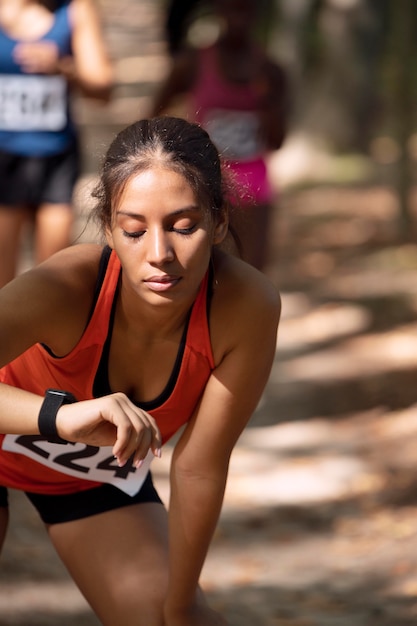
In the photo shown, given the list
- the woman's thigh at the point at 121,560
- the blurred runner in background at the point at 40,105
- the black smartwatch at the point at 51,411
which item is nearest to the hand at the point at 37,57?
the blurred runner in background at the point at 40,105

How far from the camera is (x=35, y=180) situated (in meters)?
5.45

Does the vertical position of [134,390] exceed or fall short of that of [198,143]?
it falls short

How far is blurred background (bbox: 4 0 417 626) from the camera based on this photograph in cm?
452

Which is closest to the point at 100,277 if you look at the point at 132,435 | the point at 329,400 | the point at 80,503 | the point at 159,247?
the point at 159,247

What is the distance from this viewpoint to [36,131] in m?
5.48

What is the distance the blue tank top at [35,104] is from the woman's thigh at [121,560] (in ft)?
8.34

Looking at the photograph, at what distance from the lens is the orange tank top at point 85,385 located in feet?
9.46

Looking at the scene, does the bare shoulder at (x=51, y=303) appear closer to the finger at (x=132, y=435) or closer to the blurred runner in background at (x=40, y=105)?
the finger at (x=132, y=435)

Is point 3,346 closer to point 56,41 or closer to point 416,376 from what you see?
point 56,41

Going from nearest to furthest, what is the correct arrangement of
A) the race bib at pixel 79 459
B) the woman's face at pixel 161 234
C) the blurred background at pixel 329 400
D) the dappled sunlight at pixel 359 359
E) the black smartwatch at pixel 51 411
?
the black smartwatch at pixel 51 411
the woman's face at pixel 161 234
the race bib at pixel 79 459
the blurred background at pixel 329 400
the dappled sunlight at pixel 359 359

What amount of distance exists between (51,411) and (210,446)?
571mm

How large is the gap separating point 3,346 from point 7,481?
72 cm

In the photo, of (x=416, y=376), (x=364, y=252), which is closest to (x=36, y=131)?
(x=416, y=376)

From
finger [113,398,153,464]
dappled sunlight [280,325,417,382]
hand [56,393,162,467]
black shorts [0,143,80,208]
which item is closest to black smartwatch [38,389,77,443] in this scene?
hand [56,393,162,467]
